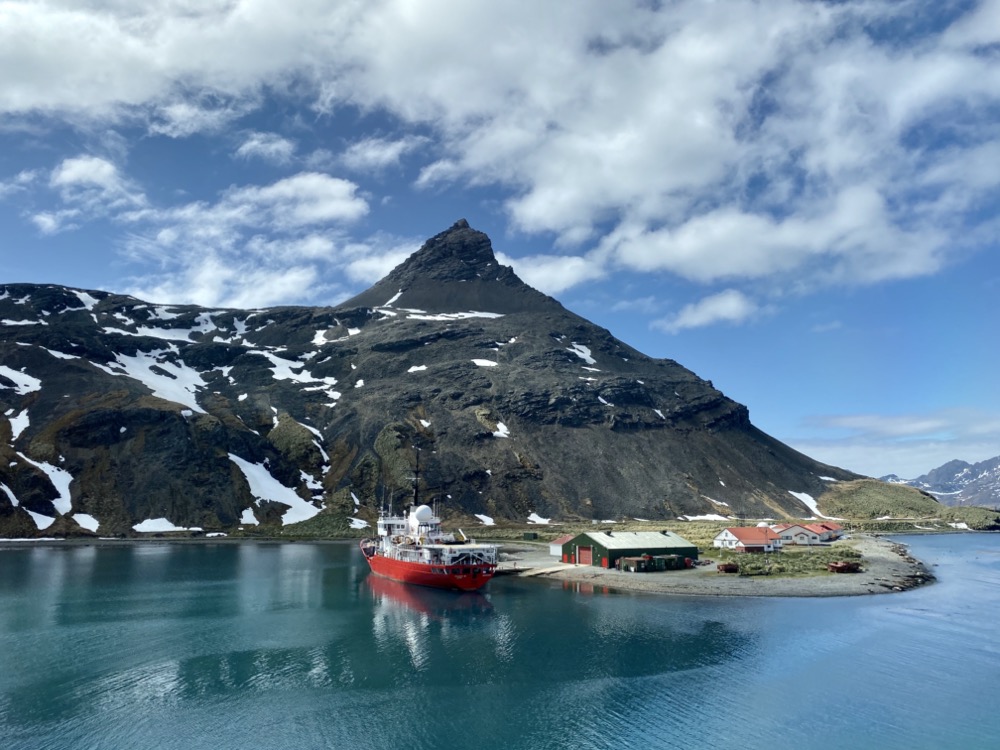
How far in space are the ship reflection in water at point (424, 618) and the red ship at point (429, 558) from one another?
1.25m

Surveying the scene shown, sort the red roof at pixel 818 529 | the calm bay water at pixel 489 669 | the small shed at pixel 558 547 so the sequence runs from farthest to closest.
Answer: the red roof at pixel 818 529
the small shed at pixel 558 547
the calm bay water at pixel 489 669

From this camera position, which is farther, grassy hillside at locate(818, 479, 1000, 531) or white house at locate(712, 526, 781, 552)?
grassy hillside at locate(818, 479, 1000, 531)

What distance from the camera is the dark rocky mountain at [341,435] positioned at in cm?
12200

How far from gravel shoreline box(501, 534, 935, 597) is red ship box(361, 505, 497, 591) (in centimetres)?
1071

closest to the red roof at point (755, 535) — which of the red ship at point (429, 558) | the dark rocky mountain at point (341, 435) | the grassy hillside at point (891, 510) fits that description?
the red ship at point (429, 558)

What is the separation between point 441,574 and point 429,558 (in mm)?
3647

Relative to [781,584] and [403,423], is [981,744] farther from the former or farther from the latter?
[403,423]

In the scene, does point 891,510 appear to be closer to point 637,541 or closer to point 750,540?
point 750,540

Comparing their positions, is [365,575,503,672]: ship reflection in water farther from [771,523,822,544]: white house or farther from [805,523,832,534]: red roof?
[805,523,832,534]: red roof

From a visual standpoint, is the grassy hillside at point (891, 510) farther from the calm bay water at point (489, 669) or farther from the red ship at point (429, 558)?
the red ship at point (429, 558)

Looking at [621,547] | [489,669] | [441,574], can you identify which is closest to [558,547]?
[621,547]

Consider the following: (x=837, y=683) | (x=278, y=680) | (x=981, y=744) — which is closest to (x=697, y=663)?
(x=837, y=683)

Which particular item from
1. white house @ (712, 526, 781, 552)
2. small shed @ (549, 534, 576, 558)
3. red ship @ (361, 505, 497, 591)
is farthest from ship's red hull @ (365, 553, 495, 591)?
white house @ (712, 526, 781, 552)

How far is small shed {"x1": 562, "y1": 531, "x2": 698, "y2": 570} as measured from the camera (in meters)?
79.2
